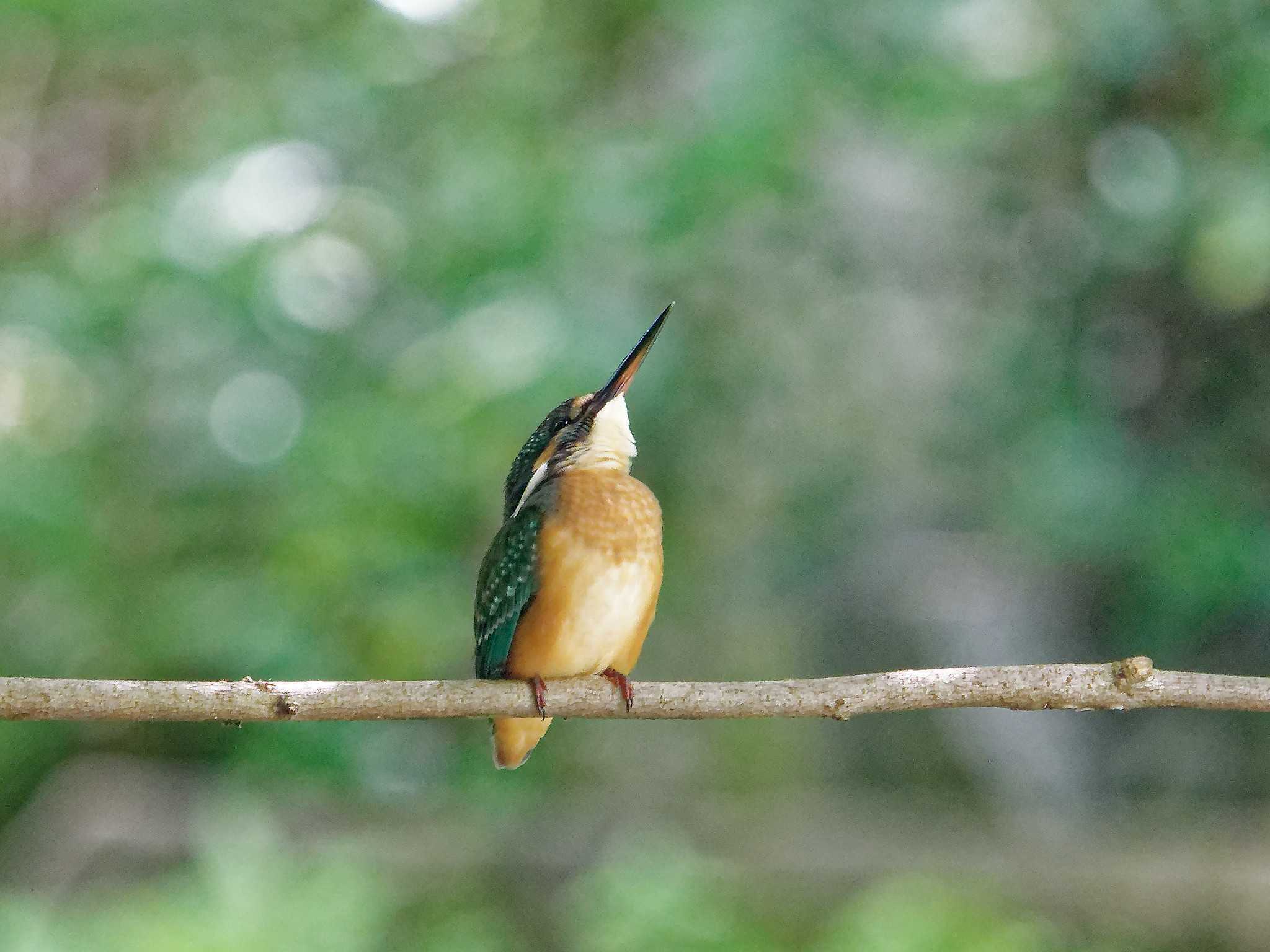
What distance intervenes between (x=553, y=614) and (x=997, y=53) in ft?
7.09

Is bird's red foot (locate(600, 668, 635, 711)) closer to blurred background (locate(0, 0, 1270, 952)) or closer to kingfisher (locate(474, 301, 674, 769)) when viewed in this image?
kingfisher (locate(474, 301, 674, 769))

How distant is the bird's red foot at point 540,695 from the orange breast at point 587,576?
17cm

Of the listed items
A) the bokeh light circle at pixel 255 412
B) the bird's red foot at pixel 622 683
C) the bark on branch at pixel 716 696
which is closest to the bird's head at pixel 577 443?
the bird's red foot at pixel 622 683

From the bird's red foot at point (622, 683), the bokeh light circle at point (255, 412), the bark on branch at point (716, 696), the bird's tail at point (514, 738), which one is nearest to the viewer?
the bark on branch at point (716, 696)

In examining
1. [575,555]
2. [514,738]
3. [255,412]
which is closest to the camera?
[575,555]

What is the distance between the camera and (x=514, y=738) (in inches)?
87.8

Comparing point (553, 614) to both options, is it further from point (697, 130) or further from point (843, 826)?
point (843, 826)

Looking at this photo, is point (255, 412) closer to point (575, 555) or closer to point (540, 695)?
point (575, 555)

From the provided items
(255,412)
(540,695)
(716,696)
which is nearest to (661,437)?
(255,412)

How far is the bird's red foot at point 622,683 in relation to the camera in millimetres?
1620

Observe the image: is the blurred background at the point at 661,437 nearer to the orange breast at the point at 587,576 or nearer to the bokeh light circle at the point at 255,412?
the bokeh light circle at the point at 255,412

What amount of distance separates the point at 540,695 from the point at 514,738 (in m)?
0.53

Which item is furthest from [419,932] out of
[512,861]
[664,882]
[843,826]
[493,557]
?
[493,557]

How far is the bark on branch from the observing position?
4.68 feet
